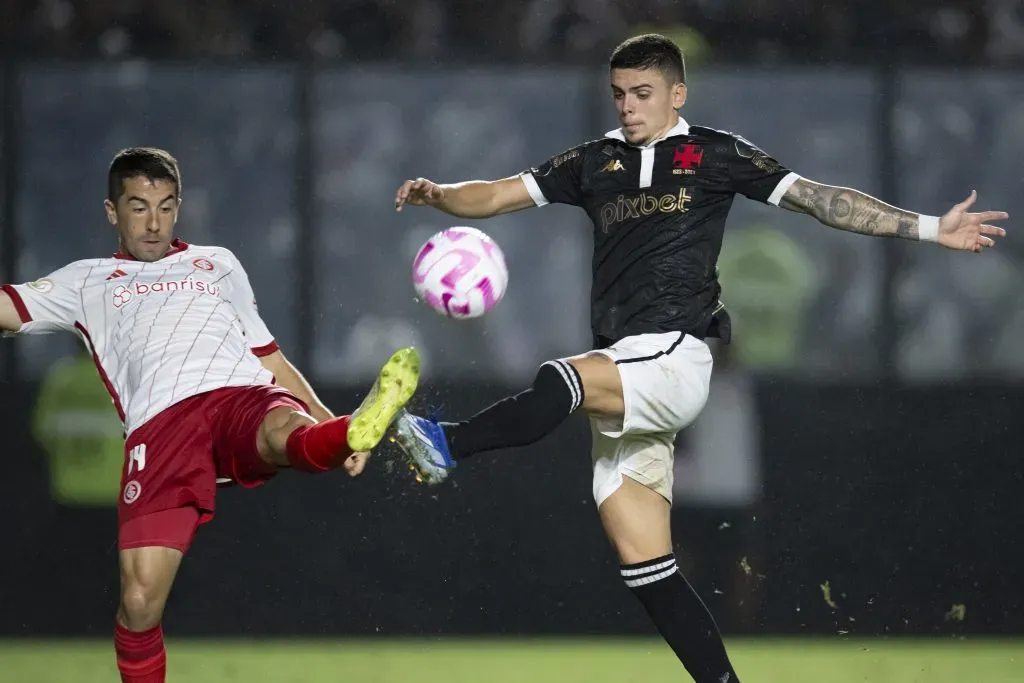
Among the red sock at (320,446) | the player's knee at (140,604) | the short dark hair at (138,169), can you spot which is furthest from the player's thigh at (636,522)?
the short dark hair at (138,169)

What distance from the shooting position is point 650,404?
12.1 ft

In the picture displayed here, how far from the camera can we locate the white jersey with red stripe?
12.3 ft

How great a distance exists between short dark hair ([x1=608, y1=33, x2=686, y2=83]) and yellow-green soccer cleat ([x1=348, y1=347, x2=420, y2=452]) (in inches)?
40.8

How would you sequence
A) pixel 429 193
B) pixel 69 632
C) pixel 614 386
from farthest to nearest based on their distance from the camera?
pixel 69 632 → pixel 429 193 → pixel 614 386

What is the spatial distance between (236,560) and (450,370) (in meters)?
1.16

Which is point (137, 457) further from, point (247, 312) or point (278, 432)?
point (247, 312)

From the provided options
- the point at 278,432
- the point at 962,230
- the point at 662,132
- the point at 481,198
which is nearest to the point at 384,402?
the point at 278,432

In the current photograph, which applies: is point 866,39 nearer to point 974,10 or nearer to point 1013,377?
point 974,10

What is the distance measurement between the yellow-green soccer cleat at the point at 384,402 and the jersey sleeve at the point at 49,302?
3.11ft

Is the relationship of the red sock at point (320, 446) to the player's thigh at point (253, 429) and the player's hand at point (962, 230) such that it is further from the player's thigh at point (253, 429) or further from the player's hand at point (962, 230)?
the player's hand at point (962, 230)

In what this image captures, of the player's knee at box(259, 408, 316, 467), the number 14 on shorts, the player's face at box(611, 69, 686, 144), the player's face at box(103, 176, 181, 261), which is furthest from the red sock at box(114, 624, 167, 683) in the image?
the player's face at box(611, 69, 686, 144)

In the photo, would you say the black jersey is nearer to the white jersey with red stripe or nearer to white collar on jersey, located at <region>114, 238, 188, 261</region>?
the white jersey with red stripe

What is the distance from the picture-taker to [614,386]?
12.0ft

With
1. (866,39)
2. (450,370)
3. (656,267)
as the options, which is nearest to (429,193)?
(656,267)
